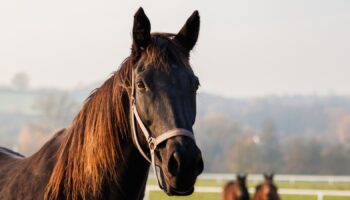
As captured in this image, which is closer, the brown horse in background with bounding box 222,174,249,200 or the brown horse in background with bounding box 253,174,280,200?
the brown horse in background with bounding box 253,174,280,200

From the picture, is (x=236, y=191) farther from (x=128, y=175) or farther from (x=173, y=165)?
(x=173, y=165)

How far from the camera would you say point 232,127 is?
7838cm

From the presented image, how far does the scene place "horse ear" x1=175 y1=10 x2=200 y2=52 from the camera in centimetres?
398

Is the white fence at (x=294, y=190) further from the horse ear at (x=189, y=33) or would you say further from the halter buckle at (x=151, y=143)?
the halter buckle at (x=151, y=143)

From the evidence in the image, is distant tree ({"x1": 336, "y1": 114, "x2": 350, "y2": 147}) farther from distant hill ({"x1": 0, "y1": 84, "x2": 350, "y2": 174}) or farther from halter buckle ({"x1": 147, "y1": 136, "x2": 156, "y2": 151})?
halter buckle ({"x1": 147, "y1": 136, "x2": 156, "y2": 151})

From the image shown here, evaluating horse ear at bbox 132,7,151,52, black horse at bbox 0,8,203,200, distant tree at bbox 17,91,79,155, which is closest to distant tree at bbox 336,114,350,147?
distant tree at bbox 17,91,79,155

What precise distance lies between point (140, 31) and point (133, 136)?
613 mm

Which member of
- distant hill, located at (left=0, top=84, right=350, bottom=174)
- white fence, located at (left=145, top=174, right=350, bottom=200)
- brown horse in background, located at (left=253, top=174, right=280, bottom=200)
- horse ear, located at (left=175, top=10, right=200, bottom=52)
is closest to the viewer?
horse ear, located at (left=175, top=10, right=200, bottom=52)

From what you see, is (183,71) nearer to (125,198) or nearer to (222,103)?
(125,198)

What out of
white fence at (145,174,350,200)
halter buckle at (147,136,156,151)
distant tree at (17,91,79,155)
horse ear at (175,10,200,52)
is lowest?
distant tree at (17,91,79,155)

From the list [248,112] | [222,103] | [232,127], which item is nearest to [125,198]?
[232,127]

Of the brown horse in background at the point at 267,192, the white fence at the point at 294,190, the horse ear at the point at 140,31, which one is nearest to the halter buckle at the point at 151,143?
the horse ear at the point at 140,31

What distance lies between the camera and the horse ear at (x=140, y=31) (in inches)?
148

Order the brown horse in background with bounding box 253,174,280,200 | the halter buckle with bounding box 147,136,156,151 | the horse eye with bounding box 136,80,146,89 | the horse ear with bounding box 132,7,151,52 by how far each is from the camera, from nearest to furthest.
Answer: the halter buckle with bounding box 147,136,156,151 < the horse eye with bounding box 136,80,146,89 < the horse ear with bounding box 132,7,151,52 < the brown horse in background with bounding box 253,174,280,200
